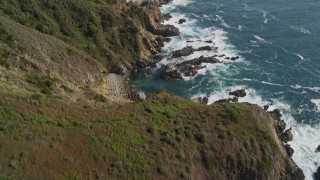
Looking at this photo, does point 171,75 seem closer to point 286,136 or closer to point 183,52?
point 183,52

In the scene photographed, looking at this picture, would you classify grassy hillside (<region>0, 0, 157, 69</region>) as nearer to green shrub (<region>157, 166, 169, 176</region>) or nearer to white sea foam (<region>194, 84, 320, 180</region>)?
white sea foam (<region>194, 84, 320, 180</region>)

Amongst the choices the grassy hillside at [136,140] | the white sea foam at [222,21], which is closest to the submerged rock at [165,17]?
the white sea foam at [222,21]

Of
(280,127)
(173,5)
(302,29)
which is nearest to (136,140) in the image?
(280,127)

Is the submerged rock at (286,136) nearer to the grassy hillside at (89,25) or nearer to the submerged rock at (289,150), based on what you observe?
the submerged rock at (289,150)

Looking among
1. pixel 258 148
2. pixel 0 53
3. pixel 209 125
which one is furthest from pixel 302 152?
pixel 0 53

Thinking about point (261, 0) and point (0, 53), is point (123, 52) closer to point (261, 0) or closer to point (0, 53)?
point (0, 53)

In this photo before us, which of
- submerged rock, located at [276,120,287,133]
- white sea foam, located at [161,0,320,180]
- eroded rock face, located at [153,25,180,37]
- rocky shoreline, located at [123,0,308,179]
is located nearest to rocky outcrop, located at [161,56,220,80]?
rocky shoreline, located at [123,0,308,179]
